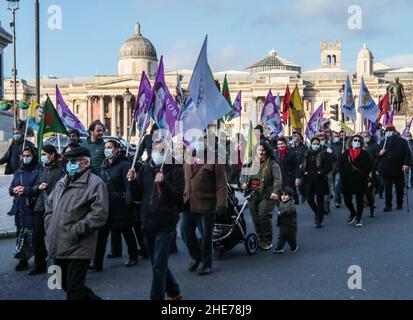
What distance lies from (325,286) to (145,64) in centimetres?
9368

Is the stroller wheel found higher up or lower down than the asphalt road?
higher up

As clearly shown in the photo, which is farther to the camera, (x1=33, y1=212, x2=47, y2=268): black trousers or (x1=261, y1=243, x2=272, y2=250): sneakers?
(x1=261, y1=243, x2=272, y2=250): sneakers

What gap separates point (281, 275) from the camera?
8.20 m

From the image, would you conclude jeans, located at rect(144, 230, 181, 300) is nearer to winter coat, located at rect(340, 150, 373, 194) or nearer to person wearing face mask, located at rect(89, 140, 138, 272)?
person wearing face mask, located at rect(89, 140, 138, 272)

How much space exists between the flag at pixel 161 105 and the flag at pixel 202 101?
734mm

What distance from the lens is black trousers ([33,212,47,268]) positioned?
27.7ft

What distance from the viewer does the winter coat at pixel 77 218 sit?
596 cm

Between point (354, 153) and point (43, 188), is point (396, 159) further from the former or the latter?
point (43, 188)

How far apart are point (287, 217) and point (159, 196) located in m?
3.77

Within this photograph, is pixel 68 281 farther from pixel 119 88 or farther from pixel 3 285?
pixel 119 88

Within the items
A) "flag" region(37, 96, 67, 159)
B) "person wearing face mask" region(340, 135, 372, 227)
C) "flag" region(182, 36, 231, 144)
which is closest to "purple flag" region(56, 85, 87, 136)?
"flag" region(37, 96, 67, 159)

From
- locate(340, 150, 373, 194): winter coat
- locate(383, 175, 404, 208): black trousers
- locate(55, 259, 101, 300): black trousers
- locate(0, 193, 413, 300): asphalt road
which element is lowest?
locate(0, 193, 413, 300): asphalt road

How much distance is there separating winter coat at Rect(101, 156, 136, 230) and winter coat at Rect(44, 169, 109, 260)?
2.86 m

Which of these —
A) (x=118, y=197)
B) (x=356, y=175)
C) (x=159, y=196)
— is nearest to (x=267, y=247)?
(x=118, y=197)
